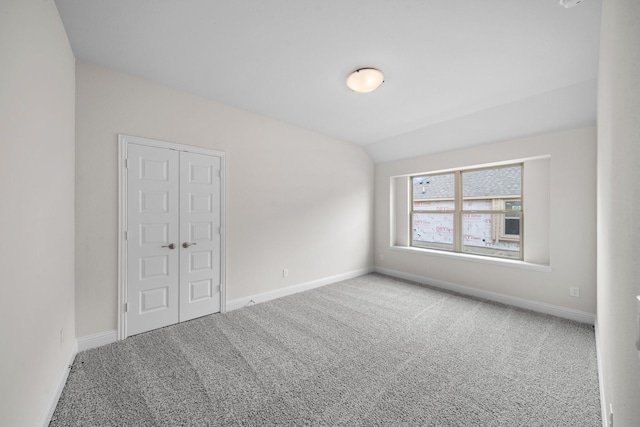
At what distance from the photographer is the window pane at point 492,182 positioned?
12.3 ft

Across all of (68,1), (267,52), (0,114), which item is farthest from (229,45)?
(0,114)

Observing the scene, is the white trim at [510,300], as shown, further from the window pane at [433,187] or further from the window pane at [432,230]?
the window pane at [433,187]

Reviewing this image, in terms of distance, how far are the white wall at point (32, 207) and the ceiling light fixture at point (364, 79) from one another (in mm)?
2272

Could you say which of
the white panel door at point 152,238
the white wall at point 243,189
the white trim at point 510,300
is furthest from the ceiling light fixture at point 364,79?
the white trim at point 510,300

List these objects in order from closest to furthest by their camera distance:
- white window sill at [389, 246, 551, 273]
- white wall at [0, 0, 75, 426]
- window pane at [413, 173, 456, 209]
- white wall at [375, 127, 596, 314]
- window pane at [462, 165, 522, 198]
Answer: white wall at [0, 0, 75, 426]
white wall at [375, 127, 596, 314]
white window sill at [389, 246, 551, 273]
window pane at [462, 165, 522, 198]
window pane at [413, 173, 456, 209]

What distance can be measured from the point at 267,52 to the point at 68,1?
137 cm

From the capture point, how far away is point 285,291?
3.91 metres

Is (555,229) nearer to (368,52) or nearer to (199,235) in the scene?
(368,52)

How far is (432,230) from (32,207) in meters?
5.11

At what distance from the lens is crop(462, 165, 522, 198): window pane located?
374 cm

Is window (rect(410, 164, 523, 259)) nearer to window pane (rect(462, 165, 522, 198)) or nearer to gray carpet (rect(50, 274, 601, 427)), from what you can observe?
window pane (rect(462, 165, 522, 198))

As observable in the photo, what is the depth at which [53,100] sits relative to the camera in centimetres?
176

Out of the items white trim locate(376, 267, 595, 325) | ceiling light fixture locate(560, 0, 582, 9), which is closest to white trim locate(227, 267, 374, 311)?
white trim locate(376, 267, 595, 325)

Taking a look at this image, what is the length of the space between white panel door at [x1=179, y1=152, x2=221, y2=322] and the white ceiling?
93cm
